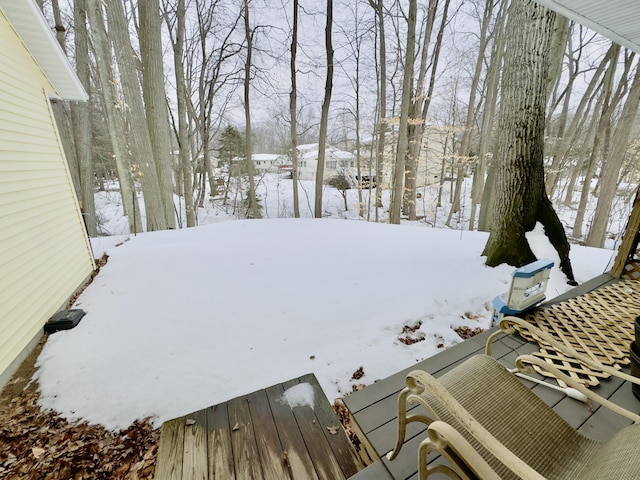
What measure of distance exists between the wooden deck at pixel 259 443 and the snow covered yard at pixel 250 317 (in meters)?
0.39

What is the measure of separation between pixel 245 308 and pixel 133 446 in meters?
1.71

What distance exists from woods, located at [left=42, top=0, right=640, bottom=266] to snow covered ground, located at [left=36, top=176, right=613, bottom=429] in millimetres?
1227

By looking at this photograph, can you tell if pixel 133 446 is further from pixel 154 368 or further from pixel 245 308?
pixel 245 308

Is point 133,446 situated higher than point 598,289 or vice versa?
point 598,289

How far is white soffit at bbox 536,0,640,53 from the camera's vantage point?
8.66 ft

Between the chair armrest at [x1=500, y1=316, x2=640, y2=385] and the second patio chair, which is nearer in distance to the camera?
the second patio chair

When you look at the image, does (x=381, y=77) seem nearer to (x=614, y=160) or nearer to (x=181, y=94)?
(x=181, y=94)

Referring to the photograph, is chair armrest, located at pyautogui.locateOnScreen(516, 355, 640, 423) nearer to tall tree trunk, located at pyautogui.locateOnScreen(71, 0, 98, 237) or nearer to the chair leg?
the chair leg

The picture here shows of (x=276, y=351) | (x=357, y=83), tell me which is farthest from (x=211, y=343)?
(x=357, y=83)

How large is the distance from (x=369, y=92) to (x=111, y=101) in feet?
34.4

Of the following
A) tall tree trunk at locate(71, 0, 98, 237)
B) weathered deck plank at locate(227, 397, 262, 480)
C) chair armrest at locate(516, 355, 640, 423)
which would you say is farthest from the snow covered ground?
tall tree trunk at locate(71, 0, 98, 237)

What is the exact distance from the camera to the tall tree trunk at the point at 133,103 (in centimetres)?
661

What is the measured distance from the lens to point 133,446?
1959mm

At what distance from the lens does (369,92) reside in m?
13.2
